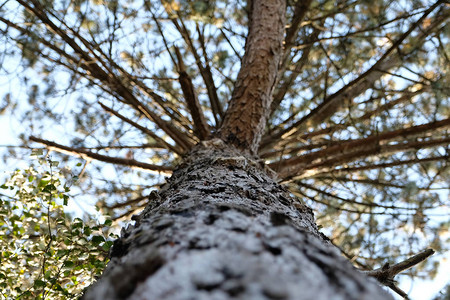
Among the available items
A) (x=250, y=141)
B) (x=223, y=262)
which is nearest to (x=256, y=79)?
(x=250, y=141)

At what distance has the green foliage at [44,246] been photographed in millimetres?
1599

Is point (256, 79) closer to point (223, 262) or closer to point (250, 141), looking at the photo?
point (250, 141)

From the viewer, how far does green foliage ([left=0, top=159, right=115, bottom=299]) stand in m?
1.60

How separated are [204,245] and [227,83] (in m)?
3.23

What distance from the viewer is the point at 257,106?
82.4 inches


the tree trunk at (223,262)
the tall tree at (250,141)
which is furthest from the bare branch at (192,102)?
the tree trunk at (223,262)

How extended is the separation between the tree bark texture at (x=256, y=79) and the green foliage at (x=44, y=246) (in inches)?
34.5

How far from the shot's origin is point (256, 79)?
85.8 inches

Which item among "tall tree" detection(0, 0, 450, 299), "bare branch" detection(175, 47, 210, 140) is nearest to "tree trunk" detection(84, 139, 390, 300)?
"tall tree" detection(0, 0, 450, 299)

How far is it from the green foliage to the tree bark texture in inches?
34.5

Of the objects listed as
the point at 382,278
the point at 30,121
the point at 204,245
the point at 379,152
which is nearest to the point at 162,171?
the point at 30,121

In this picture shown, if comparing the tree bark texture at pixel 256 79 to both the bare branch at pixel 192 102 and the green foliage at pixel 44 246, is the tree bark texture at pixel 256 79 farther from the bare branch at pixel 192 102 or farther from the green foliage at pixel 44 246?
the green foliage at pixel 44 246

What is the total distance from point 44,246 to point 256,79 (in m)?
1.53

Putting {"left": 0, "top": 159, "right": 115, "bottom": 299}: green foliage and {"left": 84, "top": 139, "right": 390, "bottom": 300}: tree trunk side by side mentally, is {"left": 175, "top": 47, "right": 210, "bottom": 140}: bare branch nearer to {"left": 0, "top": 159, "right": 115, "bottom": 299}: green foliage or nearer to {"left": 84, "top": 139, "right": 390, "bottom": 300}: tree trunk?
{"left": 0, "top": 159, "right": 115, "bottom": 299}: green foliage
